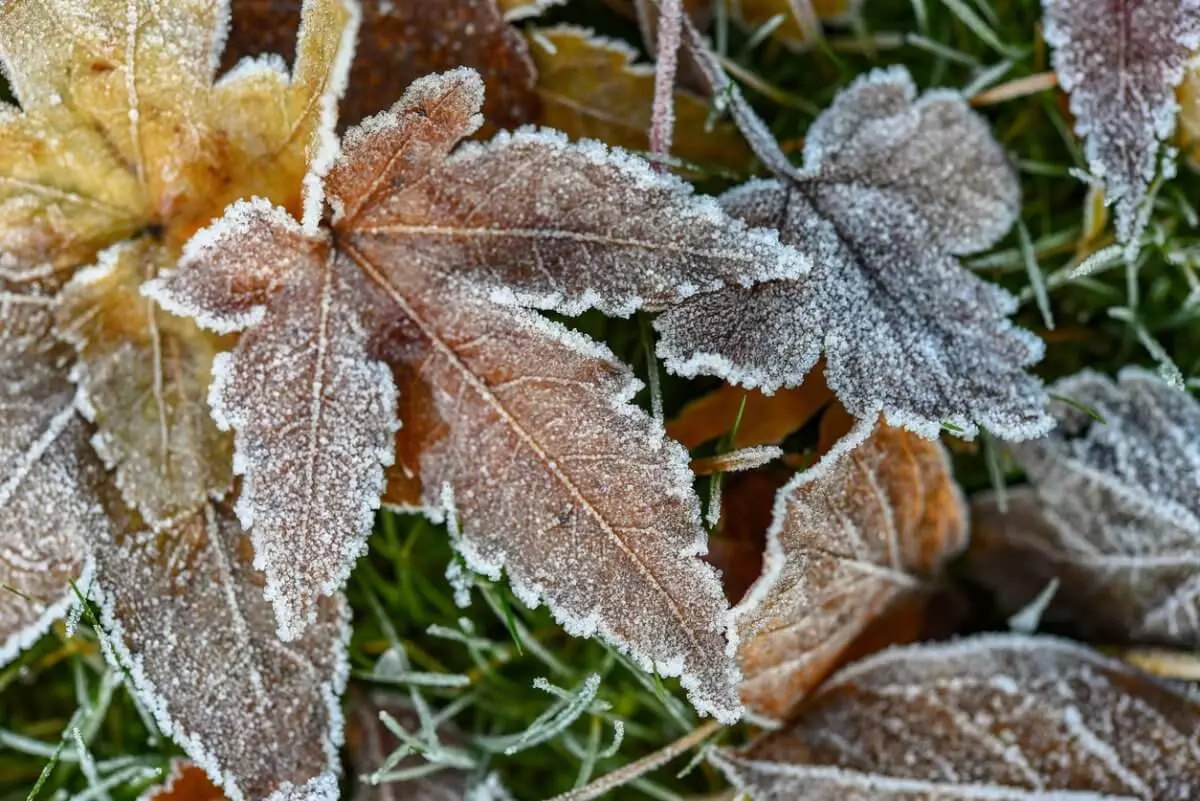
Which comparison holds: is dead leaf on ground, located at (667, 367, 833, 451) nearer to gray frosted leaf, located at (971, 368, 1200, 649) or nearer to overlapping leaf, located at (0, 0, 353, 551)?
gray frosted leaf, located at (971, 368, 1200, 649)

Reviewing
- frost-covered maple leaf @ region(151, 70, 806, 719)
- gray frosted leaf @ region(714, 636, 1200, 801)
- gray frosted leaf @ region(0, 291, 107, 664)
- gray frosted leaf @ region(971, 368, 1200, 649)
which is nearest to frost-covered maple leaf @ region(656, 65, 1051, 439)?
frost-covered maple leaf @ region(151, 70, 806, 719)

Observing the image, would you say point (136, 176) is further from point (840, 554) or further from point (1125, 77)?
point (1125, 77)

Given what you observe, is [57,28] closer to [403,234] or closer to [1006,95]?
[403,234]

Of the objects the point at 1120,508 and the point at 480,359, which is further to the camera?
the point at 1120,508

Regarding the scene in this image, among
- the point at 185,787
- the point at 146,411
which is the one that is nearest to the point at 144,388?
the point at 146,411

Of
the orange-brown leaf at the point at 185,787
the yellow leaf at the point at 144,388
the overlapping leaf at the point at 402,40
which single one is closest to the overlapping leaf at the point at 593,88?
Result: the overlapping leaf at the point at 402,40

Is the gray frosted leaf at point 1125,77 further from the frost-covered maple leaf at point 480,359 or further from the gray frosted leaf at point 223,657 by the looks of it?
the gray frosted leaf at point 223,657
